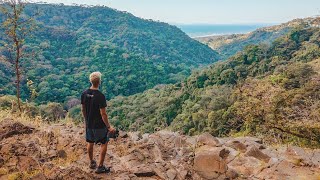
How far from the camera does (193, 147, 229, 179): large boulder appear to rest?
18.9ft

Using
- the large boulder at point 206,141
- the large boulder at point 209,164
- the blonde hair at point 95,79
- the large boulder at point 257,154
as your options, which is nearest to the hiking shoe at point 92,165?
the blonde hair at point 95,79

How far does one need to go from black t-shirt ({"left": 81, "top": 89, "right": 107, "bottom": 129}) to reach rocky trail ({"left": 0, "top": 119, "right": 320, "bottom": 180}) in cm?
75

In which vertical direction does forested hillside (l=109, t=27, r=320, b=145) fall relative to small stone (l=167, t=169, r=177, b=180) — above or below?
below

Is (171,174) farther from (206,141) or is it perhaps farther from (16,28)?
(16,28)

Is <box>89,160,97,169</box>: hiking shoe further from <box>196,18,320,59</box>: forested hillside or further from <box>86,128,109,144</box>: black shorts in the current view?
<box>196,18,320,59</box>: forested hillside

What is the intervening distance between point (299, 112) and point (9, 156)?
30.1 ft

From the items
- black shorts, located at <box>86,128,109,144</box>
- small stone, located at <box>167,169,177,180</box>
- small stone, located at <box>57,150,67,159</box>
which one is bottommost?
small stone, located at <box>57,150,67,159</box>

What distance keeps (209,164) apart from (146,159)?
123 centimetres

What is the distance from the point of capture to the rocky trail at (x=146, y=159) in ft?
17.6

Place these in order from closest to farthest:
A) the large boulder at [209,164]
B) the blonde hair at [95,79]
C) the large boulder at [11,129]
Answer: the blonde hair at [95,79], the large boulder at [209,164], the large boulder at [11,129]

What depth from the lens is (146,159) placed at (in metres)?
6.27

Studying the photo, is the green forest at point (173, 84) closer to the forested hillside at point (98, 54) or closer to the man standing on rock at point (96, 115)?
the forested hillside at point (98, 54)

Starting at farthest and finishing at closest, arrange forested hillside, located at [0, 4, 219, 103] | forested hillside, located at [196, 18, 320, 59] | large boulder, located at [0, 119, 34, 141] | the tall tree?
forested hillside, located at [196, 18, 320, 59], forested hillside, located at [0, 4, 219, 103], the tall tree, large boulder, located at [0, 119, 34, 141]

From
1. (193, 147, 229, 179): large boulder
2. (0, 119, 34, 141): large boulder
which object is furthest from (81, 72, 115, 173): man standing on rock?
(0, 119, 34, 141): large boulder
